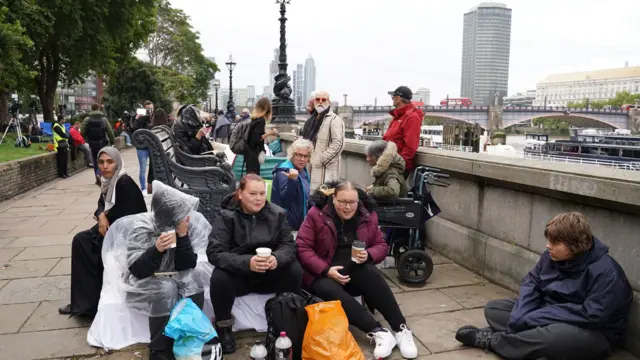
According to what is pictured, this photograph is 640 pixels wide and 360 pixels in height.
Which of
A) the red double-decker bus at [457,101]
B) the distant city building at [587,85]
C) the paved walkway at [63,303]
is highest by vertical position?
the distant city building at [587,85]

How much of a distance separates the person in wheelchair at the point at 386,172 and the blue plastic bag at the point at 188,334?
7.07 ft

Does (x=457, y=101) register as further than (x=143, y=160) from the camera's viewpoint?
Yes

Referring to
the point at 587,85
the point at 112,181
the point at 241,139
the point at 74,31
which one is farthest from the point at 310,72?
the point at 112,181

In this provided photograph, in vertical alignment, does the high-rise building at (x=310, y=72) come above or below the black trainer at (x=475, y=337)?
above

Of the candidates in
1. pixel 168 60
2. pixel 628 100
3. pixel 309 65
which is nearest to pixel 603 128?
pixel 628 100

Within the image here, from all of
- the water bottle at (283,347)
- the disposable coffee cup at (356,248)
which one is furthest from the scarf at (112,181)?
the disposable coffee cup at (356,248)

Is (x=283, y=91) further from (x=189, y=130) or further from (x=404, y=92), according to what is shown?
(x=404, y=92)

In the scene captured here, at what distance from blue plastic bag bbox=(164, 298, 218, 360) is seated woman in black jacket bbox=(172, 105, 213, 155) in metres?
5.04

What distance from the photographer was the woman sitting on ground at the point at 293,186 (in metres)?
4.79

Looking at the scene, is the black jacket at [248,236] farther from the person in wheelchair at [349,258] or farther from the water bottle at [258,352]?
the water bottle at [258,352]

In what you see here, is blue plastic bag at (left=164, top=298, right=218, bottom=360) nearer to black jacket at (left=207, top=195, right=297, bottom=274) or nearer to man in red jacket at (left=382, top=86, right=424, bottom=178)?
black jacket at (left=207, top=195, right=297, bottom=274)

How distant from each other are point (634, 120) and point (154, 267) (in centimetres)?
9873

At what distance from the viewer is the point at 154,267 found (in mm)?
3387

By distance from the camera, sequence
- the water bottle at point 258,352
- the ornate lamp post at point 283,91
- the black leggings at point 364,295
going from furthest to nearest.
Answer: the ornate lamp post at point 283,91
the black leggings at point 364,295
the water bottle at point 258,352
